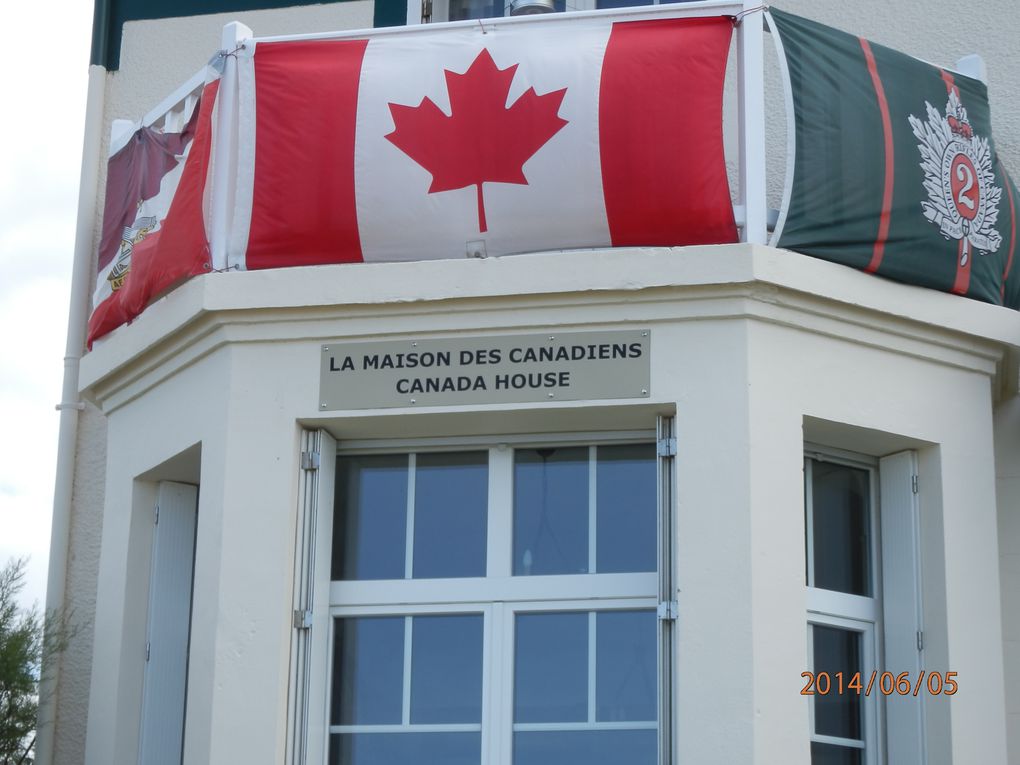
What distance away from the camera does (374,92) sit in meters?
7.52

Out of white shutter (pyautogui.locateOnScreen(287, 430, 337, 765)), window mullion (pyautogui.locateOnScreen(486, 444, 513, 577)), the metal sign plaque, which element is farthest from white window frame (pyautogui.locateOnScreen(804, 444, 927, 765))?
white shutter (pyautogui.locateOnScreen(287, 430, 337, 765))

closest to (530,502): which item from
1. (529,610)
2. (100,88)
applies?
(529,610)

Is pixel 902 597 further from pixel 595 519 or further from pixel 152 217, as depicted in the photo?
pixel 152 217

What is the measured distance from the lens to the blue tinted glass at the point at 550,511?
288 inches

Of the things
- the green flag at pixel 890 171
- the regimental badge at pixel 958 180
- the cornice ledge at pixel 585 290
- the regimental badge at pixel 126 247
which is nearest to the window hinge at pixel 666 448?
the cornice ledge at pixel 585 290

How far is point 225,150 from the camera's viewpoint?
7.69 m

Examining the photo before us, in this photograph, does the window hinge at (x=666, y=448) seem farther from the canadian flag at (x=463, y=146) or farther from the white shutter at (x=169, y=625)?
the white shutter at (x=169, y=625)

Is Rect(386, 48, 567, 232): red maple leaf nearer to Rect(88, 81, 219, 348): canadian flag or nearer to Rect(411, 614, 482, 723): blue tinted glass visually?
Rect(88, 81, 219, 348): canadian flag

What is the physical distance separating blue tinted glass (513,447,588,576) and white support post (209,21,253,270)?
1.54m

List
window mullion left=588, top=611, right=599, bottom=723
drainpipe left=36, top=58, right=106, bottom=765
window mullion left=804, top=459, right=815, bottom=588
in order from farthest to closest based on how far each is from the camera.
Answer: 1. drainpipe left=36, top=58, right=106, bottom=765
2. window mullion left=804, top=459, right=815, bottom=588
3. window mullion left=588, top=611, right=599, bottom=723

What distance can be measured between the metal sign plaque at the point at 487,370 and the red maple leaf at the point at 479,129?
53 cm

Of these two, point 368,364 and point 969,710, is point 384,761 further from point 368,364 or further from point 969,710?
point 969,710
